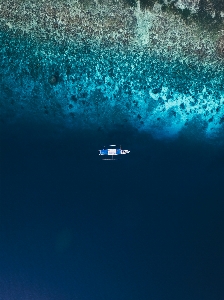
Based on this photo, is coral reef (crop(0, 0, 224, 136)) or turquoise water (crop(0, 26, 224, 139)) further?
turquoise water (crop(0, 26, 224, 139))

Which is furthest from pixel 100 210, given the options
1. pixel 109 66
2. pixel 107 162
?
pixel 109 66

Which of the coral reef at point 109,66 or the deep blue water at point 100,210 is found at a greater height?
the coral reef at point 109,66

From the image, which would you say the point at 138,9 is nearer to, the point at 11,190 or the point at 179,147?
the point at 179,147

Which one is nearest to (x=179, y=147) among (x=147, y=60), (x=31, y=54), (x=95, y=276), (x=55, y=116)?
(x=147, y=60)

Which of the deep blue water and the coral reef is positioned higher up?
the coral reef

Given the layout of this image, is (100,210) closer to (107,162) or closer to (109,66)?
(107,162)
